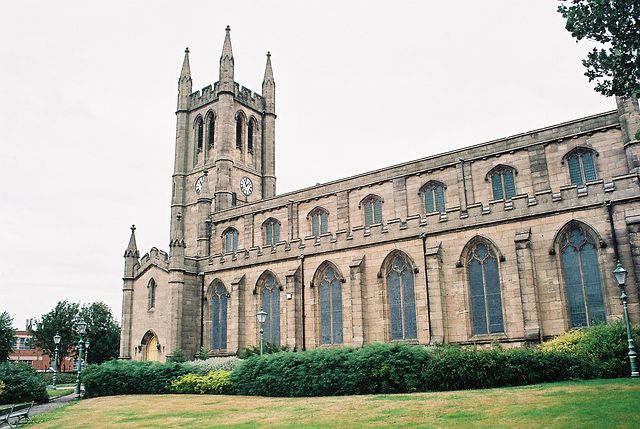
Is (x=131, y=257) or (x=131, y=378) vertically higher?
(x=131, y=257)

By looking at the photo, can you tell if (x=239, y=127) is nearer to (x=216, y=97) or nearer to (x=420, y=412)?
(x=216, y=97)

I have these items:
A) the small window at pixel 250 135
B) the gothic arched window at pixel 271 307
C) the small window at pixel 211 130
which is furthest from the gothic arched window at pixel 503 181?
the small window at pixel 211 130

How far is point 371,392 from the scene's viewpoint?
23.0 meters

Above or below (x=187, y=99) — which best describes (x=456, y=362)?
below

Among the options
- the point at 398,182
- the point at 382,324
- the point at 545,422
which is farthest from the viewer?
the point at 398,182

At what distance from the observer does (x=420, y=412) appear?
15578 millimetres

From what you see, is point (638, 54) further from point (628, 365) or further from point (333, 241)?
point (333, 241)

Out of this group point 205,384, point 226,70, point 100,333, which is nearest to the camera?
point 205,384

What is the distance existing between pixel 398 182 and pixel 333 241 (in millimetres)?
6362

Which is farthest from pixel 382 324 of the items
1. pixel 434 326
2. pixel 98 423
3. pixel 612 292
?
pixel 98 423

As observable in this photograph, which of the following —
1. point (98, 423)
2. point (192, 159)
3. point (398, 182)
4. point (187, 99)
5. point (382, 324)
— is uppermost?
point (187, 99)

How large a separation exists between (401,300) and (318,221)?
12175 mm

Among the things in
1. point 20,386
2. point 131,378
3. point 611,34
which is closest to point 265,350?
point 131,378

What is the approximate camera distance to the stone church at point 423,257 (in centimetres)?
2631
